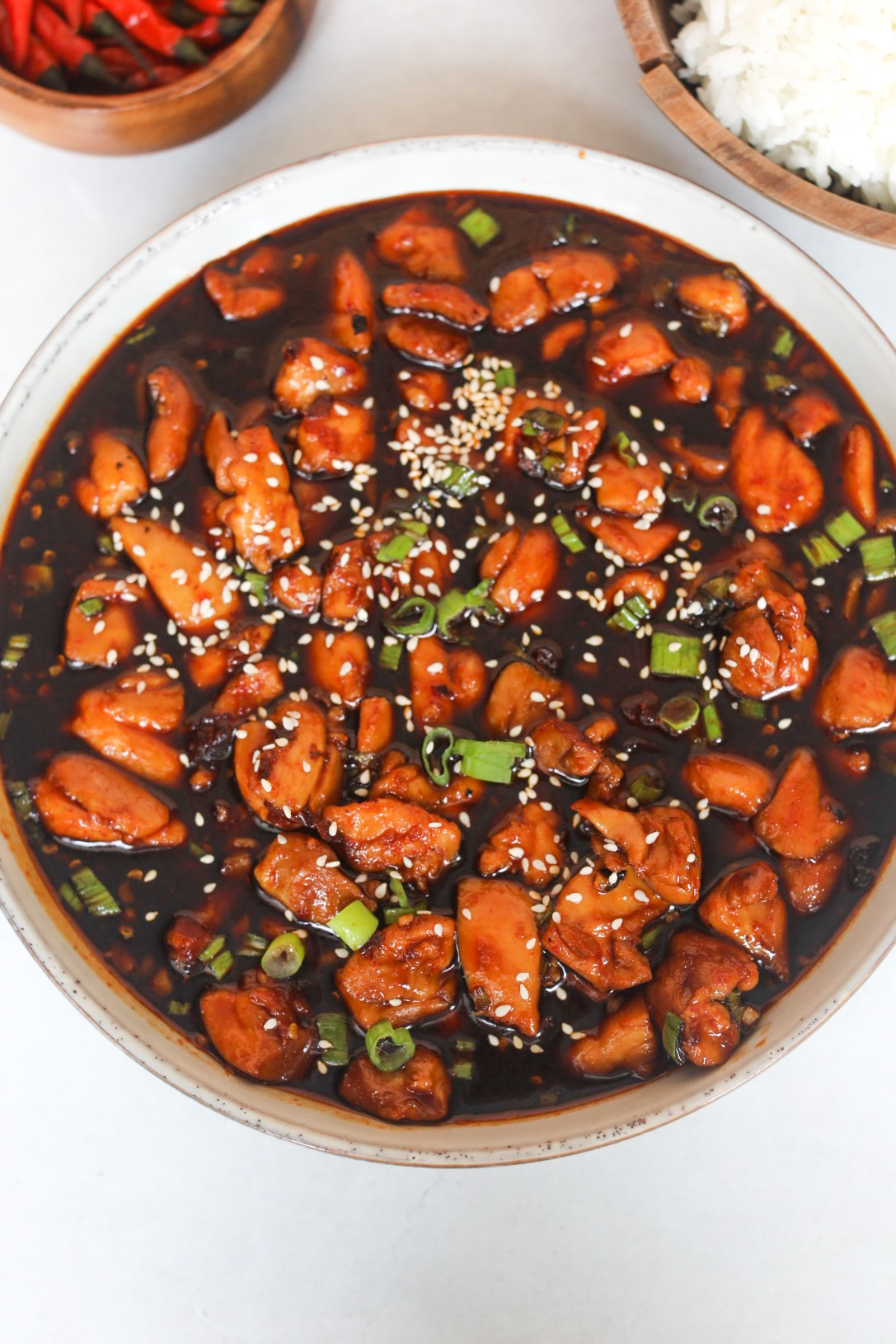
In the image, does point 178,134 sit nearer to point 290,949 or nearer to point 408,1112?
point 290,949

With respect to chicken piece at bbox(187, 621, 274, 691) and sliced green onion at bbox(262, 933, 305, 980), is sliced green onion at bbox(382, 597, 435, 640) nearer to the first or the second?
chicken piece at bbox(187, 621, 274, 691)

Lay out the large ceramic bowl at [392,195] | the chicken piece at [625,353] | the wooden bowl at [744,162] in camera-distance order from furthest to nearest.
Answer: the chicken piece at [625,353], the wooden bowl at [744,162], the large ceramic bowl at [392,195]

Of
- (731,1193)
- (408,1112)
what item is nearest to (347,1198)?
(408,1112)

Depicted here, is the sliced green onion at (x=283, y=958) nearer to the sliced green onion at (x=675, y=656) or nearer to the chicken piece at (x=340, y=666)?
the chicken piece at (x=340, y=666)

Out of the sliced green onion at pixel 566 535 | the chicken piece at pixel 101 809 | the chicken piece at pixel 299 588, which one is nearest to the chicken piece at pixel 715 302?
the sliced green onion at pixel 566 535

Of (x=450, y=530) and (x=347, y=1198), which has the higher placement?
(x=450, y=530)
